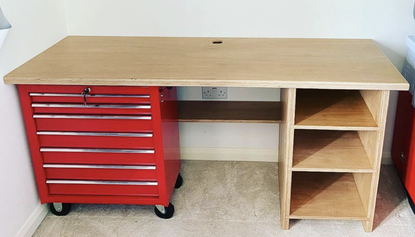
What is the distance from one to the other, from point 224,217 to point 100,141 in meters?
0.76

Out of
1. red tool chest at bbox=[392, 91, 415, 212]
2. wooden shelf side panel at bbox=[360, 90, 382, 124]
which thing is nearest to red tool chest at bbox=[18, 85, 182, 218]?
wooden shelf side panel at bbox=[360, 90, 382, 124]

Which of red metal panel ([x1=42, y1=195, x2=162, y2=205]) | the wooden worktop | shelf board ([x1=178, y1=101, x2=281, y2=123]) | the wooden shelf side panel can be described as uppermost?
the wooden worktop

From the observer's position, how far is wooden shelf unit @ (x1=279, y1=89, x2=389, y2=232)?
2.15 meters

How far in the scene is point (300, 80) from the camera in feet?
6.72

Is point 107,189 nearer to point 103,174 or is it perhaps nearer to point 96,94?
point 103,174

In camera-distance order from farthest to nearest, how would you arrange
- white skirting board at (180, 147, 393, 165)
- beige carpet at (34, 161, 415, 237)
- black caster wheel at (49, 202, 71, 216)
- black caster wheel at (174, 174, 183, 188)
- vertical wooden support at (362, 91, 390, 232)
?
white skirting board at (180, 147, 393, 165) → black caster wheel at (174, 174, 183, 188) → black caster wheel at (49, 202, 71, 216) → beige carpet at (34, 161, 415, 237) → vertical wooden support at (362, 91, 390, 232)

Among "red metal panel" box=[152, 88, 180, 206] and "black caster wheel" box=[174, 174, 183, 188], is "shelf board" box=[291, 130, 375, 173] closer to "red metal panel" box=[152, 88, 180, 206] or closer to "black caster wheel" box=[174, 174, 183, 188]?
"red metal panel" box=[152, 88, 180, 206]

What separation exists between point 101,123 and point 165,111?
31 cm

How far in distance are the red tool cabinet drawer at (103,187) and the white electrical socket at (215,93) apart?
2.42ft

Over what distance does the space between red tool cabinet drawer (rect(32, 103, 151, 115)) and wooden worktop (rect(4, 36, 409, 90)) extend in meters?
0.15

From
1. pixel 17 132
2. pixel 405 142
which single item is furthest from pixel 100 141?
pixel 405 142

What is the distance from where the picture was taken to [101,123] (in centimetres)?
227

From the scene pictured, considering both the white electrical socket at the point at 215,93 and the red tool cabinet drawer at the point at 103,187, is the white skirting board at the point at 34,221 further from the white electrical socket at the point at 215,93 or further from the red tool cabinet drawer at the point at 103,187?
the white electrical socket at the point at 215,93

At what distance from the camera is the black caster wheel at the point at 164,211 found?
2.48 meters
